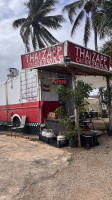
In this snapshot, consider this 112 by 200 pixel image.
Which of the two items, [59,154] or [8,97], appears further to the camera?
[8,97]

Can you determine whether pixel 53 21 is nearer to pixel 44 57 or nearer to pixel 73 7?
pixel 73 7

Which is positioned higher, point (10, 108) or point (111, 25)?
point (111, 25)

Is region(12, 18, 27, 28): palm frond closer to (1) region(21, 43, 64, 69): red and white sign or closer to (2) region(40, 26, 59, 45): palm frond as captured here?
(2) region(40, 26, 59, 45): palm frond

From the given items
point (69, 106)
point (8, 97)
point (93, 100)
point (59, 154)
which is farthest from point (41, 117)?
point (93, 100)

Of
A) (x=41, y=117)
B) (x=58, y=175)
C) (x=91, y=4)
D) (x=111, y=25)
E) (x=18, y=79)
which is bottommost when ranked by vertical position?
(x=58, y=175)

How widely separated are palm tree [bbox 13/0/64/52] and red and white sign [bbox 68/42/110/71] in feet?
50.4

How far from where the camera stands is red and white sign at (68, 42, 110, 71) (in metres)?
5.85

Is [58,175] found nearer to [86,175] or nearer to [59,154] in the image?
[86,175]

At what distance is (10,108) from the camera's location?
400 inches

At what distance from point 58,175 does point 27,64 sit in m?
4.61

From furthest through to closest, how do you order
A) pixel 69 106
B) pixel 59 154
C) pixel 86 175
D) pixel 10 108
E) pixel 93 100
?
1. pixel 93 100
2. pixel 10 108
3. pixel 69 106
4. pixel 59 154
5. pixel 86 175

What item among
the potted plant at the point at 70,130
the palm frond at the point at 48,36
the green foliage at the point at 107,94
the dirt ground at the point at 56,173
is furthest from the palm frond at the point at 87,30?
the dirt ground at the point at 56,173

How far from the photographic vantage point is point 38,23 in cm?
2216

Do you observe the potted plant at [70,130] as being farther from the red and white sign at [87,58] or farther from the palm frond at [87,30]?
the palm frond at [87,30]
